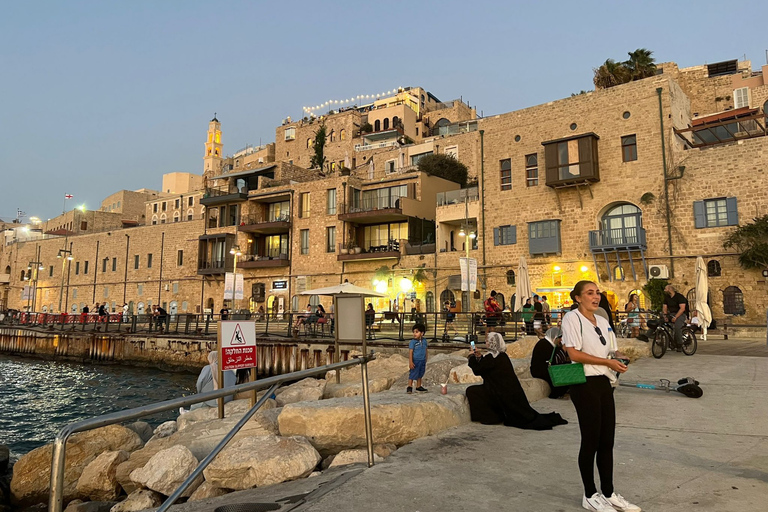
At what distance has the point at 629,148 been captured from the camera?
26.0 m

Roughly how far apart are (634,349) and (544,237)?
50.3 feet

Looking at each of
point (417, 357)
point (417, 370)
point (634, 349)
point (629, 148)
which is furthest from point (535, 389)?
point (629, 148)

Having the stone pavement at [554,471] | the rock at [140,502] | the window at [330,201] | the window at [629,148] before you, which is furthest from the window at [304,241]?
the stone pavement at [554,471]

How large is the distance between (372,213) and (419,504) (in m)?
31.1

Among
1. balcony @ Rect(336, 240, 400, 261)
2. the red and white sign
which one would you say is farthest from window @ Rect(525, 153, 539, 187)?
the red and white sign

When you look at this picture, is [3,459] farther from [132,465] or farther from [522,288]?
[522,288]

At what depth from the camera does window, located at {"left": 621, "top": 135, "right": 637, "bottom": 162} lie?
25797 millimetres

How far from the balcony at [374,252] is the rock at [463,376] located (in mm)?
23102

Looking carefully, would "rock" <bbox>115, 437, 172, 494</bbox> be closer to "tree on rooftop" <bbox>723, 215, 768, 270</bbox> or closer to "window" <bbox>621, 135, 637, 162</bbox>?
"tree on rooftop" <bbox>723, 215, 768, 270</bbox>

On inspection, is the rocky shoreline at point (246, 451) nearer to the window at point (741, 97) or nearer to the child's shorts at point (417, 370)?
the child's shorts at point (417, 370)

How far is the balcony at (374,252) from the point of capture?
110ft

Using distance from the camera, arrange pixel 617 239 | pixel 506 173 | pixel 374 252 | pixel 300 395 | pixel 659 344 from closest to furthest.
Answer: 1. pixel 300 395
2. pixel 659 344
3. pixel 617 239
4. pixel 506 173
5. pixel 374 252

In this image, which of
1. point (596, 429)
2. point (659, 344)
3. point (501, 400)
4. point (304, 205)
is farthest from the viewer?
point (304, 205)

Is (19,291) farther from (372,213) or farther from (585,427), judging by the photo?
(585,427)
